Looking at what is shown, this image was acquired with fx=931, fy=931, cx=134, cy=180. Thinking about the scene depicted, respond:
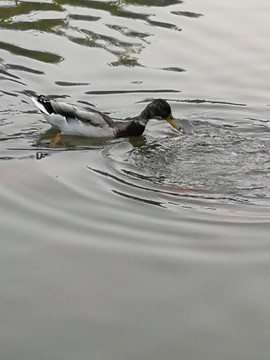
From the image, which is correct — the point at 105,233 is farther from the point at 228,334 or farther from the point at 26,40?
the point at 26,40

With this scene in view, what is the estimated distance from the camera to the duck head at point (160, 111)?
934cm

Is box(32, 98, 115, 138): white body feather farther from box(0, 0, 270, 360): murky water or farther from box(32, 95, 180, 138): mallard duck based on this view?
box(0, 0, 270, 360): murky water

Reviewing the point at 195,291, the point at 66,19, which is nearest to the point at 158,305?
the point at 195,291

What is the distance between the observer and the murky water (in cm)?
555

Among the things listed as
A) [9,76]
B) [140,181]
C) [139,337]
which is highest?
[9,76]

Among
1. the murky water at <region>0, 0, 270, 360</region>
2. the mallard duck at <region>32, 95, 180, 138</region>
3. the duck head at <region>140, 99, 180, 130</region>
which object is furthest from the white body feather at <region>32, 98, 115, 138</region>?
the duck head at <region>140, 99, 180, 130</region>

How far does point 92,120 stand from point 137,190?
1.79 meters

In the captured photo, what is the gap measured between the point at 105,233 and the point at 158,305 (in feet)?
3.55

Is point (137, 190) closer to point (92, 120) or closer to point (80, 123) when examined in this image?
point (92, 120)

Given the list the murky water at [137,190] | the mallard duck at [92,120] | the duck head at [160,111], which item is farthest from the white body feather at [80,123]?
the duck head at [160,111]

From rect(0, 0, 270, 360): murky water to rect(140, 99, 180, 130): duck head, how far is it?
0.21 m

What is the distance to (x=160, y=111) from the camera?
369 inches

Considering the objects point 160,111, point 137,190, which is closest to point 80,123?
point 160,111

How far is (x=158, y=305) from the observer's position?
5770mm
